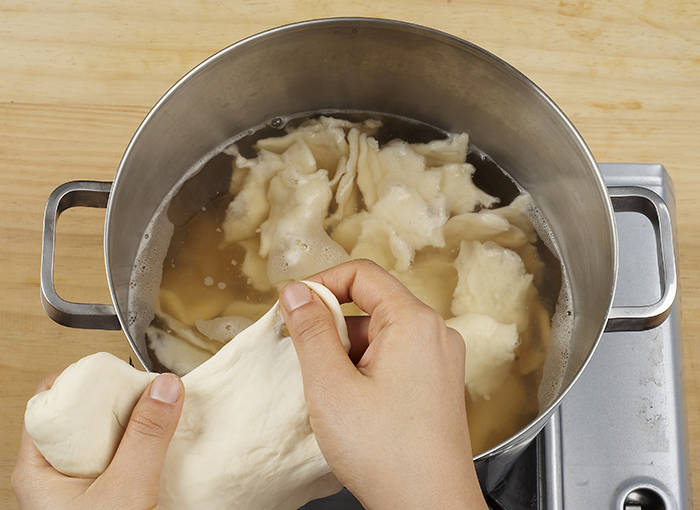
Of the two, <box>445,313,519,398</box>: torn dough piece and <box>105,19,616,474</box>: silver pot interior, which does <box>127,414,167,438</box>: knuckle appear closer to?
<box>105,19,616,474</box>: silver pot interior

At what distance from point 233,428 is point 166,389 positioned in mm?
87

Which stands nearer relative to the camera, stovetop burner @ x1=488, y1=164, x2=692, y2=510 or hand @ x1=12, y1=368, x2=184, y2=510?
hand @ x1=12, y1=368, x2=184, y2=510

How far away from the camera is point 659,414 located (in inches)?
28.7

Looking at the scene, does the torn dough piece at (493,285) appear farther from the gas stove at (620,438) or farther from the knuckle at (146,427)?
the knuckle at (146,427)

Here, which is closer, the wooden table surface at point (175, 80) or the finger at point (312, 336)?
the finger at point (312, 336)

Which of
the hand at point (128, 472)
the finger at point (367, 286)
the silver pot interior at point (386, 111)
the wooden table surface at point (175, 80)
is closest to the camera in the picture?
the hand at point (128, 472)

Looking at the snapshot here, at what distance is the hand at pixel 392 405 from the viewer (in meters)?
0.48

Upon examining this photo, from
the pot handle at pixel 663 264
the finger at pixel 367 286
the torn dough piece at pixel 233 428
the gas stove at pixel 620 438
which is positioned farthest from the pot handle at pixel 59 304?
the pot handle at pixel 663 264

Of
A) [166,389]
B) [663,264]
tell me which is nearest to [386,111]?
[663,264]

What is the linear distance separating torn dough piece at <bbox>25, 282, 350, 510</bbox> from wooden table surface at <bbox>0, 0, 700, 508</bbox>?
33 cm

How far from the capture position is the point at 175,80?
93 cm

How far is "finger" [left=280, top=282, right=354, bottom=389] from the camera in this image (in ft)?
1.66

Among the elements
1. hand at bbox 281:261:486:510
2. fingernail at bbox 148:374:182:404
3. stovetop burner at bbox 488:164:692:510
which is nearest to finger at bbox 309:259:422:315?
hand at bbox 281:261:486:510

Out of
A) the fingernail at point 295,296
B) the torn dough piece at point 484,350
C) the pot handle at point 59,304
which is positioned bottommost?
the torn dough piece at point 484,350
